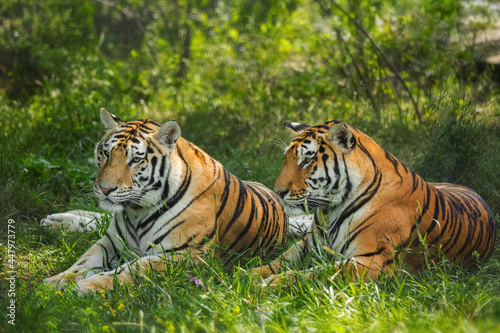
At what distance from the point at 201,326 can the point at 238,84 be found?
5880mm

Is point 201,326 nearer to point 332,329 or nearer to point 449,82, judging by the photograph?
point 332,329

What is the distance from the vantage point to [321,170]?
3.45 metres

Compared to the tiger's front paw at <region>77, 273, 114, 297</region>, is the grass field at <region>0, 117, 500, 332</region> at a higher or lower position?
higher

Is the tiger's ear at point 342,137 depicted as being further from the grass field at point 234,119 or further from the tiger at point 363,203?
the grass field at point 234,119

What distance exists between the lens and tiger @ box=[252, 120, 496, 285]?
3.38 metres

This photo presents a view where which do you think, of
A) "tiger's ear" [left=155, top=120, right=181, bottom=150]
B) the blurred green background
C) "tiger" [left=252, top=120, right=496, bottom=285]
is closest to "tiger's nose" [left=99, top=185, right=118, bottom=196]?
"tiger's ear" [left=155, top=120, right=181, bottom=150]

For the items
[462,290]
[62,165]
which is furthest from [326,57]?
[462,290]

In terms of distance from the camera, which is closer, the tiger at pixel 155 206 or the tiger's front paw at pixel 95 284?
the tiger's front paw at pixel 95 284

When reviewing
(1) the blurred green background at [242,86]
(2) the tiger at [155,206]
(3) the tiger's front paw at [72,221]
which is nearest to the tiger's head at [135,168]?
(2) the tiger at [155,206]

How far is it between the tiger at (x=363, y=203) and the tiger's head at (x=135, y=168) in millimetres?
723

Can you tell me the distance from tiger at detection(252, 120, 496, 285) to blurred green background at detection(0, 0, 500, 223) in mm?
1427

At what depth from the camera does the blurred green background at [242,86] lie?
207 inches

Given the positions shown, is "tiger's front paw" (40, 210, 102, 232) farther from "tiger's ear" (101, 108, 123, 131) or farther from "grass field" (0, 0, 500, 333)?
"tiger's ear" (101, 108, 123, 131)

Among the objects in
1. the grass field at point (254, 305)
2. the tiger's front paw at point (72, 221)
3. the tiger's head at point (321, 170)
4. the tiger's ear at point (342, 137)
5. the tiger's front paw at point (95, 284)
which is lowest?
the tiger's front paw at point (72, 221)
